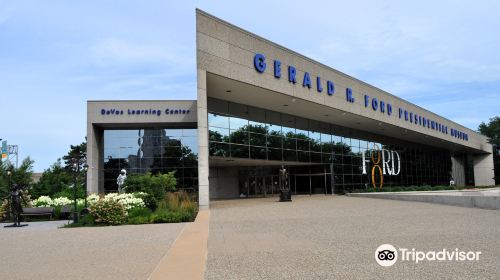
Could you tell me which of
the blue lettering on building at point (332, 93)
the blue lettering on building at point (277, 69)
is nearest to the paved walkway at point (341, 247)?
the blue lettering on building at point (332, 93)

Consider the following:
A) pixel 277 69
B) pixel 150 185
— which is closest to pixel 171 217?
pixel 150 185

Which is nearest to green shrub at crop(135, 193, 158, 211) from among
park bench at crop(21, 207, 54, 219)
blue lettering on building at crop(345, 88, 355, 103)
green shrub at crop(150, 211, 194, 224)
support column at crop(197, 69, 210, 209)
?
support column at crop(197, 69, 210, 209)

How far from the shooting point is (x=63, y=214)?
2159cm

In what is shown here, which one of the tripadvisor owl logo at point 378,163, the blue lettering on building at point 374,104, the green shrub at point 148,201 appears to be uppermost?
the blue lettering on building at point 374,104

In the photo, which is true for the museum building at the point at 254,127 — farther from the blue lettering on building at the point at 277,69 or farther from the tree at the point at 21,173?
the tree at the point at 21,173

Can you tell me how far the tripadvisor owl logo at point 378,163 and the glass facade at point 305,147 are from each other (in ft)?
0.83

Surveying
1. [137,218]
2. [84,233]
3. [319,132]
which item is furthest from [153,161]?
[84,233]

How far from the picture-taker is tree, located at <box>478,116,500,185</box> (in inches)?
3198

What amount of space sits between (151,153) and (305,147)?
13.4m

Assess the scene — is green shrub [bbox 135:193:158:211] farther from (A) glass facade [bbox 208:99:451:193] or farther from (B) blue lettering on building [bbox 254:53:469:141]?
(B) blue lettering on building [bbox 254:53:469:141]

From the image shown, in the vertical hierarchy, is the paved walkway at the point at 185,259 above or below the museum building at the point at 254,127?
below

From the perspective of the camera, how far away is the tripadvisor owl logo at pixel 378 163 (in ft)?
152

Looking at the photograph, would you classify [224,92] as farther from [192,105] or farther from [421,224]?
[421,224]
